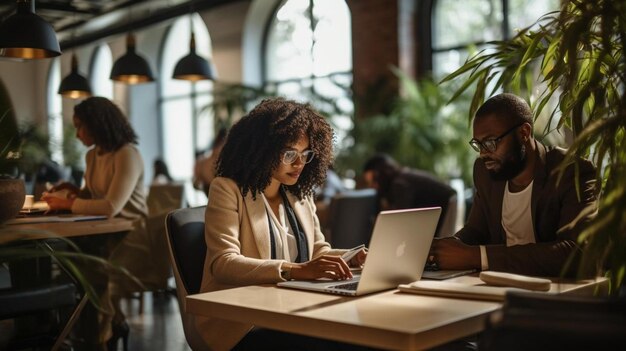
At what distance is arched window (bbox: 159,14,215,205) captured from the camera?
47.5 feet

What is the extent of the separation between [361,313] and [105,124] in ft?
10.2

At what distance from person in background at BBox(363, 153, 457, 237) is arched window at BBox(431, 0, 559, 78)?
122 inches

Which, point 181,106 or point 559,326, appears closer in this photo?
point 559,326

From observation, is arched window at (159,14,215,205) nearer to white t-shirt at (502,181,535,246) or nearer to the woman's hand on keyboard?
white t-shirt at (502,181,535,246)

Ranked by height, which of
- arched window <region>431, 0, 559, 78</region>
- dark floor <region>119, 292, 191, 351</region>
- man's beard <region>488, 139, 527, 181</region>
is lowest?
dark floor <region>119, 292, 191, 351</region>

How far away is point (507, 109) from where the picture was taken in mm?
2986

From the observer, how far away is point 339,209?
539cm

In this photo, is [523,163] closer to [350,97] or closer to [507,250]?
[507,250]

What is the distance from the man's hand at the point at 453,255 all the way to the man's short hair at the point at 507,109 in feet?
1.57

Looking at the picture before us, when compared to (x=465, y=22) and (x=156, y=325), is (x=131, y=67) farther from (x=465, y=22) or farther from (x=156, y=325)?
(x=465, y=22)

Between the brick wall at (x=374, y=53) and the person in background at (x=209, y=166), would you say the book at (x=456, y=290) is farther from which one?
the brick wall at (x=374, y=53)

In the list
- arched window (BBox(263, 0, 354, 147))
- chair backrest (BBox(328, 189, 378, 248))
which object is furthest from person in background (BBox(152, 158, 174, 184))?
chair backrest (BBox(328, 189, 378, 248))

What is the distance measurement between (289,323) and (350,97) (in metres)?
7.58

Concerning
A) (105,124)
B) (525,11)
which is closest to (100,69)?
(525,11)
